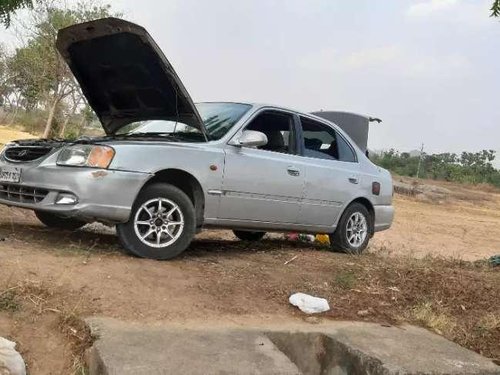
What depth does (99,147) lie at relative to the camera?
5145 millimetres

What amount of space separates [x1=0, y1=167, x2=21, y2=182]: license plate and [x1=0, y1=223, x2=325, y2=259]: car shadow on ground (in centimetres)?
52

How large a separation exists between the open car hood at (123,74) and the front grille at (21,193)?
4.84ft

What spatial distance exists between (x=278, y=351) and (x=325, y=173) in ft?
11.4

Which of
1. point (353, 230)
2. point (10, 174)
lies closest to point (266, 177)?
point (353, 230)

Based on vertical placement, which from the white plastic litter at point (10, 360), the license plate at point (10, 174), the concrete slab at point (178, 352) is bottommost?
the white plastic litter at point (10, 360)

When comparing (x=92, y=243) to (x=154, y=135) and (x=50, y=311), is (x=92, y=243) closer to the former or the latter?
(x=154, y=135)

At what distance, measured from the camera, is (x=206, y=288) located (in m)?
4.89

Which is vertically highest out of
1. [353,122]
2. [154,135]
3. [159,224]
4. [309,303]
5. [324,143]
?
[353,122]

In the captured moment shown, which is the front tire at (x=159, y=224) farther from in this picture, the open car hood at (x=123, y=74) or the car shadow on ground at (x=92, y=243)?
the open car hood at (x=123, y=74)

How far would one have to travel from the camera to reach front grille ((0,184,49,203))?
5246 millimetres

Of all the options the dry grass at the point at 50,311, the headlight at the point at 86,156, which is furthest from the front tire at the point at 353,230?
the dry grass at the point at 50,311

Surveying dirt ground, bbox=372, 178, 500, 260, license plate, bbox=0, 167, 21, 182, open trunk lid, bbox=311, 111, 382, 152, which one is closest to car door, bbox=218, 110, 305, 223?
license plate, bbox=0, 167, 21, 182

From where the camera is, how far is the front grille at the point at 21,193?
17.2 feet

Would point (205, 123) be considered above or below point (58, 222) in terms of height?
above
